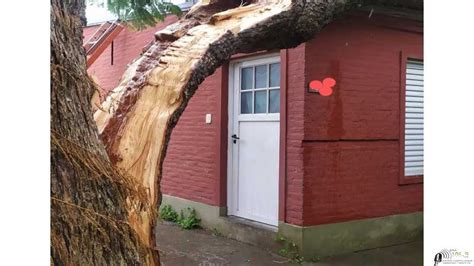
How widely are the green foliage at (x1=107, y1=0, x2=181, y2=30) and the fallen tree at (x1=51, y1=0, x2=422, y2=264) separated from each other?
28.7 inches

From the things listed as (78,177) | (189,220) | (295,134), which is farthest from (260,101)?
(78,177)

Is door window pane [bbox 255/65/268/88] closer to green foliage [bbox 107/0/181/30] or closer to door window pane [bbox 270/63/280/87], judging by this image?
door window pane [bbox 270/63/280/87]

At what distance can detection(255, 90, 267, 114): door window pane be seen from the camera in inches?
223

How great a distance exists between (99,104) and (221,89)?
3.30 m

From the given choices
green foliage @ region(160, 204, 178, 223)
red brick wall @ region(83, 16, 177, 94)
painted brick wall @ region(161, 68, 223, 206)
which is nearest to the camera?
painted brick wall @ region(161, 68, 223, 206)

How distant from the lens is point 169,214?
677cm

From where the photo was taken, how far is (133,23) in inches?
175

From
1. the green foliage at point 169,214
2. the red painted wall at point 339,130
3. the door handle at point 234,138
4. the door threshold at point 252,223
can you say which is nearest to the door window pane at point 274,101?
the red painted wall at point 339,130

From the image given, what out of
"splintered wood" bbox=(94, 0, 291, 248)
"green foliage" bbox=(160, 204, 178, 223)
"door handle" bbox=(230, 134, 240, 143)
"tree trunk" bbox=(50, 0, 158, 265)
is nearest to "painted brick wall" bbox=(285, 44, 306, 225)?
"door handle" bbox=(230, 134, 240, 143)

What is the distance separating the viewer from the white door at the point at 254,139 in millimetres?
5547

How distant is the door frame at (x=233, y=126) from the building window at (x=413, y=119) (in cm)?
164

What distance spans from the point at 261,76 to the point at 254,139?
2.35 ft
